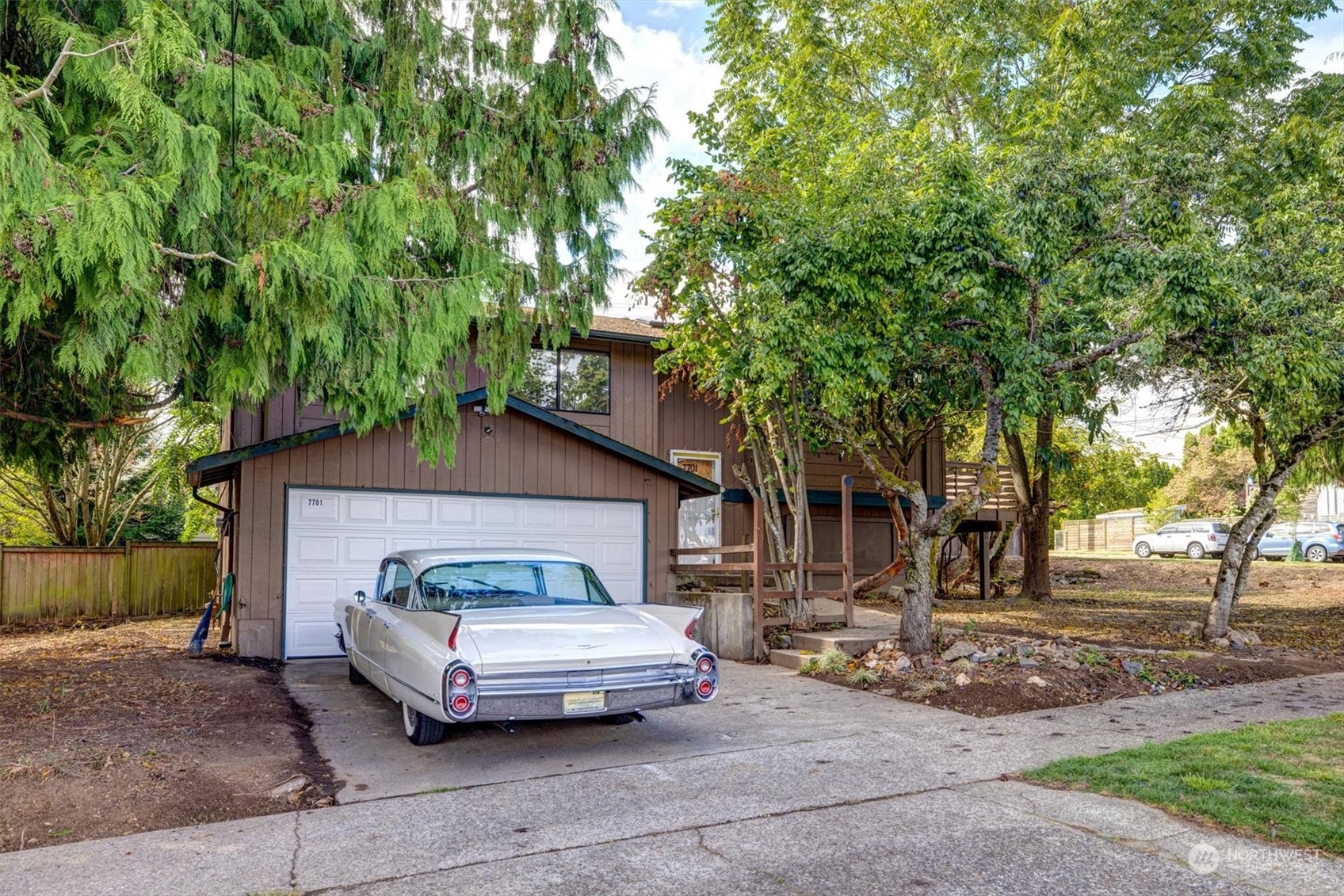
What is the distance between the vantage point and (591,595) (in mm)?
7363

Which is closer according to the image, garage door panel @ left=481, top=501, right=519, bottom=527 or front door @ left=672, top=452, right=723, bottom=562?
garage door panel @ left=481, top=501, right=519, bottom=527

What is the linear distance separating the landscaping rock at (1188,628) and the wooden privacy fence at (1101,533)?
87.4ft

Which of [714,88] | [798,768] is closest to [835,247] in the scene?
[798,768]

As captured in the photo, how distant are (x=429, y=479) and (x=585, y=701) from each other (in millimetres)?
6414

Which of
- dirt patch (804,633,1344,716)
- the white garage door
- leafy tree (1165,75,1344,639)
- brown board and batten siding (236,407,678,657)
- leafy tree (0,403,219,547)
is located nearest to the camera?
dirt patch (804,633,1344,716)

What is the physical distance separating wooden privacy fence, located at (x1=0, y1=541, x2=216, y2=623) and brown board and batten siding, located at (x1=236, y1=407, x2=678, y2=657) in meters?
7.06

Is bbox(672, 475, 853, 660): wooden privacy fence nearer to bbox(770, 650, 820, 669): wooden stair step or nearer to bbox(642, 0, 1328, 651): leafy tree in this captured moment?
bbox(770, 650, 820, 669): wooden stair step

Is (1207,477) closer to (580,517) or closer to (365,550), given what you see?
(580,517)

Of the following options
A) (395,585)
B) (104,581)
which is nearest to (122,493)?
(104,581)

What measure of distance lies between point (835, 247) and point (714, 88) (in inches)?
384

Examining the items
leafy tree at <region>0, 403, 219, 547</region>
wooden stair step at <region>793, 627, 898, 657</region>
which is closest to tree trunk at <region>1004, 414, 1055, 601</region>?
wooden stair step at <region>793, 627, 898, 657</region>

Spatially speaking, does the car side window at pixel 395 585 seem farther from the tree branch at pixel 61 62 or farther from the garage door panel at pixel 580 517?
the garage door panel at pixel 580 517

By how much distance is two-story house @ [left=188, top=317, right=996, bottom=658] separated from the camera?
10711mm

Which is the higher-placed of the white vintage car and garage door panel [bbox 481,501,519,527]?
garage door panel [bbox 481,501,519,527]
